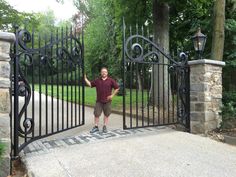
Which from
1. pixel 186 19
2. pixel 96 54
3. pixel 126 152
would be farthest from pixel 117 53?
pixel 126 152

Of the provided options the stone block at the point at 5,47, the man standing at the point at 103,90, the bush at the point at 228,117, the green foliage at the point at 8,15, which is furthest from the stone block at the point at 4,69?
the green foliage at the point at 8,15

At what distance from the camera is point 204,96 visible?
605 centimetres

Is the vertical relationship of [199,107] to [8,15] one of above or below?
below

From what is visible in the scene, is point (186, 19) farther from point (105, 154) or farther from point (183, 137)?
point (105, 154)

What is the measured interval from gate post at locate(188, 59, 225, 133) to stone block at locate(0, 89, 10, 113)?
4176mm

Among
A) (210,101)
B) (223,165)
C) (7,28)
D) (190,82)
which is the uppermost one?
(7,28)

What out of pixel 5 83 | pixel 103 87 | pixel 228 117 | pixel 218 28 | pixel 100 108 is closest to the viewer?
pixel 5 83

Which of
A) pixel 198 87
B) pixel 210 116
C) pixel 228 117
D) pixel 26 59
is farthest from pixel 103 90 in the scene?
pixel 228 117

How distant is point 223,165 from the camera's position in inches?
157

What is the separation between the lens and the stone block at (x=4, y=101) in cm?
364

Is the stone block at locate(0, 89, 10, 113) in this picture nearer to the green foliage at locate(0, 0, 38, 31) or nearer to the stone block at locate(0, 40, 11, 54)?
the stone block at locate(0, 40, 11, 54)

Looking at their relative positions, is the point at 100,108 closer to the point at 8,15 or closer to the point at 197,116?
the point at 197,116

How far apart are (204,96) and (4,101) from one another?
13.9 ft

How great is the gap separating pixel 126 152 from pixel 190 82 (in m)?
2.79
